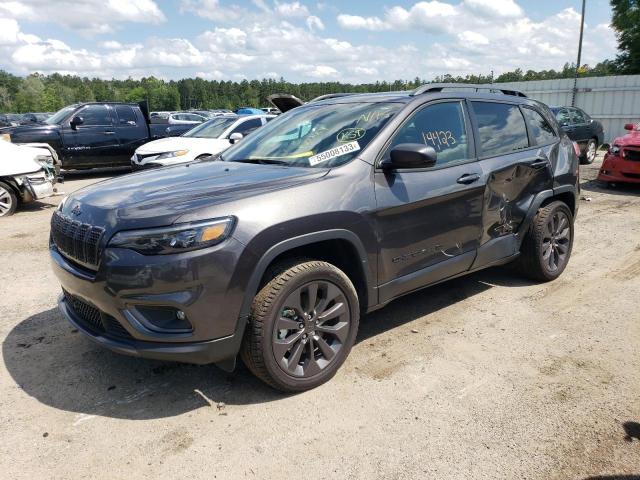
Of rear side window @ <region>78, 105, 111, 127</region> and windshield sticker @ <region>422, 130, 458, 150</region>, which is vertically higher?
rear side window @ <region>78, 105, 111, 127</region>

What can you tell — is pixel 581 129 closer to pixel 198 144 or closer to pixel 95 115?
pixel 198 144

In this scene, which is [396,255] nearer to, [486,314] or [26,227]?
[486,314]

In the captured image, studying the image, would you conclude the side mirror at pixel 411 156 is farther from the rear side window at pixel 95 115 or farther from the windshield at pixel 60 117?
the windshield at pixel 60 117

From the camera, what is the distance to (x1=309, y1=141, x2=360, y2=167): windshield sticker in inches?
133

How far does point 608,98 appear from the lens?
2067 cm

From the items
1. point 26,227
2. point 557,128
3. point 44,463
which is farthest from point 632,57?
point 44,463

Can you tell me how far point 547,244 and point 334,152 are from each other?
8.68 ft

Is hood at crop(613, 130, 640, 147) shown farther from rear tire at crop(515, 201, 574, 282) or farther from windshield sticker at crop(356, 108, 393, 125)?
windshield sticker at crop(356, 108, 393, 125)

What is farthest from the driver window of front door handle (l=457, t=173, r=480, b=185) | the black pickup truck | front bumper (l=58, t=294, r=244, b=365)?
the black pickup truck

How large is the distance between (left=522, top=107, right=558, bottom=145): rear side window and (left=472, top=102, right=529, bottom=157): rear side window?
0.41 feet

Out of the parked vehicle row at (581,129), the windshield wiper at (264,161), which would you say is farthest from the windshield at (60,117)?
the parked vehicle row at (581,129)

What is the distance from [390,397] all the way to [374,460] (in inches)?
23.0

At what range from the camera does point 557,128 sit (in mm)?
5145

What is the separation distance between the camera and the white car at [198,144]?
10102 mm
